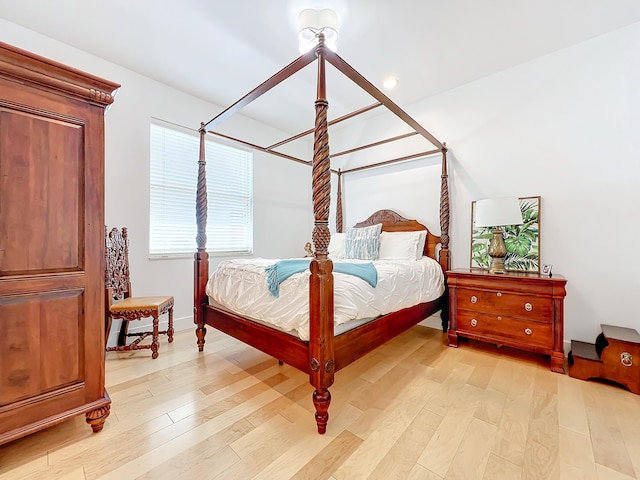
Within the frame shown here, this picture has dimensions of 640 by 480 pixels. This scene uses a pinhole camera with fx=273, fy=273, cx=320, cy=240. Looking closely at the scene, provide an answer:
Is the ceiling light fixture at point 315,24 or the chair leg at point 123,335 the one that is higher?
the ceiling light fixture at point 315,24

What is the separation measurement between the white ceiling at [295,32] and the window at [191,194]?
0.70 metres

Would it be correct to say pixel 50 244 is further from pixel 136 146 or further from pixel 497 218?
pixel 497 218

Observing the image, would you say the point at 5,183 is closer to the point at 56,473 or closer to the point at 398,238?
the point at 56,473

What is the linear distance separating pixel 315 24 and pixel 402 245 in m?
2.27

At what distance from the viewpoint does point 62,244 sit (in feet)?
4.37

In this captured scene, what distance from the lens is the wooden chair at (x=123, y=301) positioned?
2332mm

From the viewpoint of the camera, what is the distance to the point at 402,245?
10.5 feet

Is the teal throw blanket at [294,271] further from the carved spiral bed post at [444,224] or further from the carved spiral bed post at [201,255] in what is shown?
the carved spiral bed post at [444,224]

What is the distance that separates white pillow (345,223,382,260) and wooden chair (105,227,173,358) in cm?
201

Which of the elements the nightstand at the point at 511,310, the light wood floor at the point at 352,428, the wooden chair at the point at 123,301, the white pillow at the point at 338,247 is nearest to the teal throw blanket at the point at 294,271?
the light wood floor at the point at 352,428

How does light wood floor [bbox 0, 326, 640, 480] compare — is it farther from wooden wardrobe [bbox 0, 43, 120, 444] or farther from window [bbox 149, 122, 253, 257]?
window [bbox 149, 122, 253, 257]

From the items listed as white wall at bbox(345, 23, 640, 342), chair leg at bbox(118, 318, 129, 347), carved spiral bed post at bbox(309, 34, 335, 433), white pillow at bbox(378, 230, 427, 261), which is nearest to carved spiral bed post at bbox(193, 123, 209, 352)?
chair leg at bbox(118, 318, 129, 347)

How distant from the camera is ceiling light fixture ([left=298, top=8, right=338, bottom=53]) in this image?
1.97 m

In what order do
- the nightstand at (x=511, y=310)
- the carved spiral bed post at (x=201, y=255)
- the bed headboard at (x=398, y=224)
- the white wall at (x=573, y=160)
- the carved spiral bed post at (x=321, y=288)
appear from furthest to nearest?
the bed headboard at (x=398, y=224)
the carved spiral bed post at (x=201, y=255)
the white wall at (x=573, y=160)
the nightstand at (x=511, y=310)
the carved spiral bed post at (x=321, y=288)
